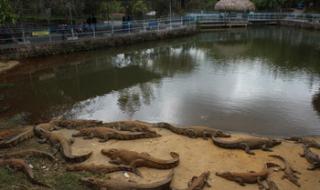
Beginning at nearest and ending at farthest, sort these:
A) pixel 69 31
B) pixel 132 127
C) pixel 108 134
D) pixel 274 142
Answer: pixel 274 142
pixel 108 134
pixel 132 127
pixel 69 31

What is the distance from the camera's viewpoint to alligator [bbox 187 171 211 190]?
523 centimetres

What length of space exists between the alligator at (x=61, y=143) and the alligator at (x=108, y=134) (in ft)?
1.62

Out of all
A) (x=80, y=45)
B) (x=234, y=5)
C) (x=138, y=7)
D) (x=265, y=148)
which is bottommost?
(x=265, y=148)

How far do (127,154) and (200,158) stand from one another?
1.52 metres

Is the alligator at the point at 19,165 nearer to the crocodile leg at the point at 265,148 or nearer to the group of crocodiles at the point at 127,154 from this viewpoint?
the group of crocodiles at the point at 127,154

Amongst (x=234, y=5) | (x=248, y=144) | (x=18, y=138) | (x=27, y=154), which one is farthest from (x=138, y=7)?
(x=27, y=154)

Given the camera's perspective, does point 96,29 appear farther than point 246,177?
Yes

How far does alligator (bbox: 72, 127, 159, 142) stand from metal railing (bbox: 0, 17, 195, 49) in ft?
37.6

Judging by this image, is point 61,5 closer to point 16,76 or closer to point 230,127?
point 16,76

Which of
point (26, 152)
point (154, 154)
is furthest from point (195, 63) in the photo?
point (26, 152)

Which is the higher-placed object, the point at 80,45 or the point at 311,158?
the point at 80,45

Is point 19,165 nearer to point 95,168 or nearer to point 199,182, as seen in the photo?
point 95,168

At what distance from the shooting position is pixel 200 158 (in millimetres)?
6531

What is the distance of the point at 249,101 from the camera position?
1061cm
